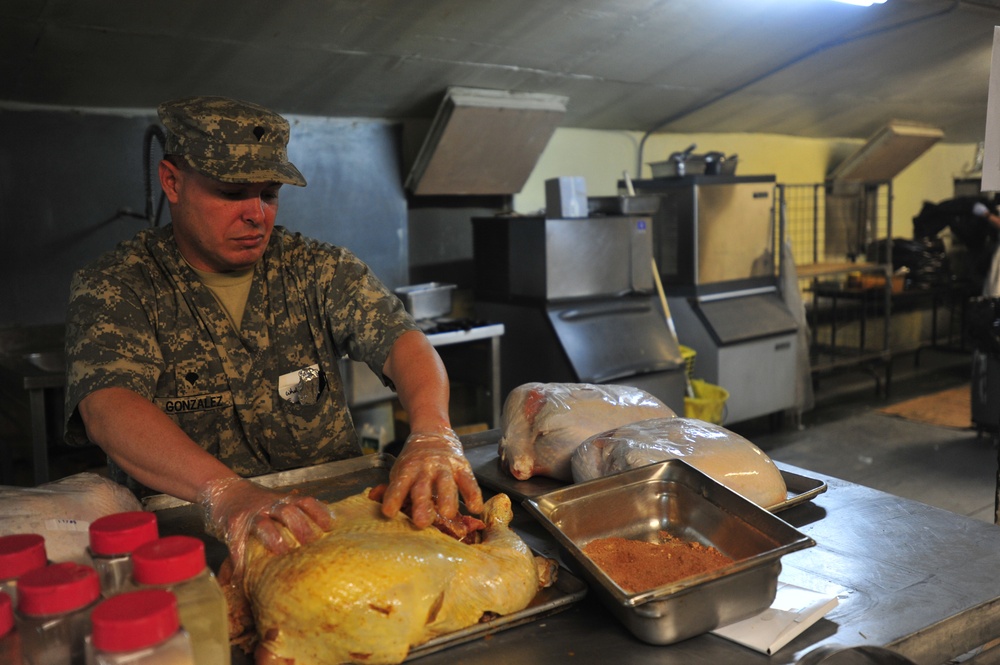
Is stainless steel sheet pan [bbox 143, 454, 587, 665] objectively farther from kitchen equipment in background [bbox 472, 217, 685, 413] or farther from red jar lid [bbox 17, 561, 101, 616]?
kitchen equipment in background [bbox 472, 217, 685, 413]

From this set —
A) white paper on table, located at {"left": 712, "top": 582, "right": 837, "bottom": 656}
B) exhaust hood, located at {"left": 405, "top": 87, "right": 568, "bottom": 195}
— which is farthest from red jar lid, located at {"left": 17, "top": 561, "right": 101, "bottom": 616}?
exhaust hood, located at {"left": 405, "top": 87, "right": 568, "bottom": 195}

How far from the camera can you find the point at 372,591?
104 centimetres

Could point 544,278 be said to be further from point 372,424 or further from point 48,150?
point 48,150

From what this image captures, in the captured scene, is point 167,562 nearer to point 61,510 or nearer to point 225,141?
point 61,510

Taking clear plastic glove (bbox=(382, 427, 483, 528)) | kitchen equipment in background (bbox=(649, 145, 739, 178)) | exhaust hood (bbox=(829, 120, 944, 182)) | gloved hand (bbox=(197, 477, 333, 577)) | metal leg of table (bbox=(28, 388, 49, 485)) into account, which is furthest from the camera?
exhaust hood (bbox=(829, 120, 944, 182))

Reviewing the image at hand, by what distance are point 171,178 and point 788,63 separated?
447 cm

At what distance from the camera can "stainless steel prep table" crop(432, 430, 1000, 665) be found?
1.07m

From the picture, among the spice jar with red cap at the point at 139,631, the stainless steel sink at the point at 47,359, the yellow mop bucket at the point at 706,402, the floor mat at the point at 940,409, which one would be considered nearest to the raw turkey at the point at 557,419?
the spice jar with red cap at the point at 139,631

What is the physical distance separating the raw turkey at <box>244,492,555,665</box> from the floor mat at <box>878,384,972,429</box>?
5239mm

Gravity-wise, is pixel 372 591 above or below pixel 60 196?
below

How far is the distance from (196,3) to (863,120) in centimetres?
570

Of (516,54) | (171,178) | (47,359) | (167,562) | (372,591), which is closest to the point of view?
(167,562)

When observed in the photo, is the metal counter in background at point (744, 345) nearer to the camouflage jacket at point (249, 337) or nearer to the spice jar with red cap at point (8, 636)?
the camouflage jacket at point (249, 337)

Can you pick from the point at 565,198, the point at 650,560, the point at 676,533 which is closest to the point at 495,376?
the point at 565,198
